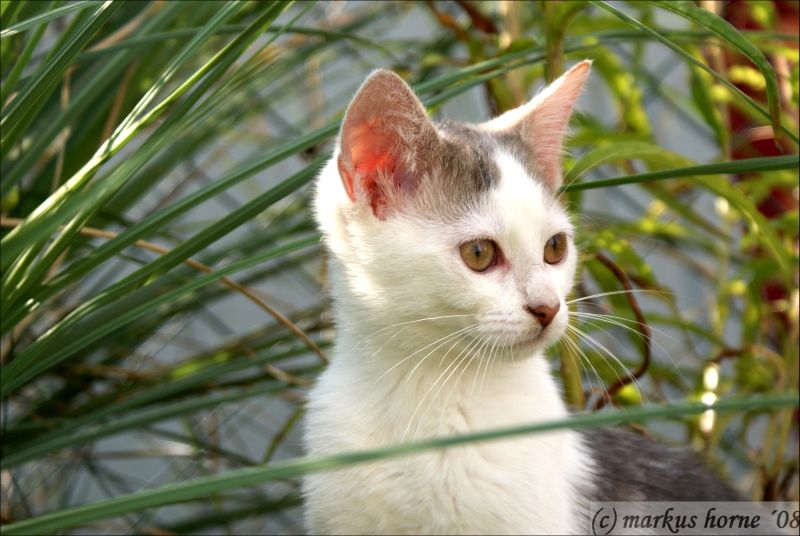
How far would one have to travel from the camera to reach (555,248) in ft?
4.36

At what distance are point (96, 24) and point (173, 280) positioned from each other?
0.71m

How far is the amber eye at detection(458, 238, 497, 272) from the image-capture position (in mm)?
1228

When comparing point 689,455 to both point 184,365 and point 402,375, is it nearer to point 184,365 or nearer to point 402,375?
point 402,375

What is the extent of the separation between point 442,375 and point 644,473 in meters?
0.38

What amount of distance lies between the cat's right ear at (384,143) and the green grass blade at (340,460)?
554 millimetres

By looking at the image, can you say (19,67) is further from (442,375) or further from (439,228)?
(442,375)

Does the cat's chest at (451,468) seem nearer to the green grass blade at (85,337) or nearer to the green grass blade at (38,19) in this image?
the green grass blade at (85,337)

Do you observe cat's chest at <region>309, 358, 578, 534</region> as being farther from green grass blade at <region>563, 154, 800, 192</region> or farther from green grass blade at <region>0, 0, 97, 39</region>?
green grass blade at <region>0, 0, 97, 39</region>

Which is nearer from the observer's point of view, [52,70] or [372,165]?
[52,70]

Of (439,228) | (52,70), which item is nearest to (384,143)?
(439,228)

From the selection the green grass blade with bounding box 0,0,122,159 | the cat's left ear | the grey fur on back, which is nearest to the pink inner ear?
the cat's left ear

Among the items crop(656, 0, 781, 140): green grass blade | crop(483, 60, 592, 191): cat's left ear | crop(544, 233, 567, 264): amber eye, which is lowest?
crop(544, 233, 567, 264): amber eye

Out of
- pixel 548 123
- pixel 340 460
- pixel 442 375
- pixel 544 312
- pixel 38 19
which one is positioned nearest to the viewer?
pixel 340 460

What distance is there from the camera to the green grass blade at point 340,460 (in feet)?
2.31
